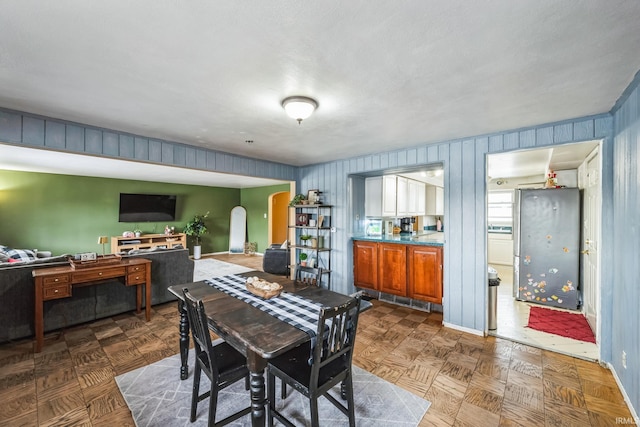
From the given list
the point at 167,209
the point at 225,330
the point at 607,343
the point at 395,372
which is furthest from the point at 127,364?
the point at 167,209

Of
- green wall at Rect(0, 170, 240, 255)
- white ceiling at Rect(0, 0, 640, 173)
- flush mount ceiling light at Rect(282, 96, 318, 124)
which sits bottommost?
green wall at Rect(0, 170, 240, 255)

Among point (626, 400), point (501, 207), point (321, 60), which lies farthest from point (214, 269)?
point (501, 207)

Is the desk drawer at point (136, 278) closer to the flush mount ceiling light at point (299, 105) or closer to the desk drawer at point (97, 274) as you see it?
the desk drawer at point (97, 274)

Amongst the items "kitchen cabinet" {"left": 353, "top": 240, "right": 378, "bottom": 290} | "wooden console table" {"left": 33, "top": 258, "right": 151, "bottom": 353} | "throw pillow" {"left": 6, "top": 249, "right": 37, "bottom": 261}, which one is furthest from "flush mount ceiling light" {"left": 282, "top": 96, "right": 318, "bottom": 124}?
"throw pillow" {"left": 6, "top": 249, "right": 37, "bottom": 261}

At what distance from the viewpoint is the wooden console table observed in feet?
9.19

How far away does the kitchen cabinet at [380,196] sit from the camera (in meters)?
4.68

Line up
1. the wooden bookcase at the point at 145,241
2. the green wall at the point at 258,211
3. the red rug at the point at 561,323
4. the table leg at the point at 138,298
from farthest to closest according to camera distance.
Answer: the green wall at the point at 258,211 < the wooden bookcase at the point at 145,241 < the table leg at the point at 138,298 < the red rug at the point at 561,323

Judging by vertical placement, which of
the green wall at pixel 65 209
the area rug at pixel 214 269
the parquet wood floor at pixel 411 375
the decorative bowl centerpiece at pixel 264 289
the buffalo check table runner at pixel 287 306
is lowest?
the parquet wood floor at pixel 411 375

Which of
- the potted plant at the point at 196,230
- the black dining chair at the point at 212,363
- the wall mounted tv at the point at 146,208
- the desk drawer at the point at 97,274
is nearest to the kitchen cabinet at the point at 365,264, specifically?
the black dining chair at the point at 212,363

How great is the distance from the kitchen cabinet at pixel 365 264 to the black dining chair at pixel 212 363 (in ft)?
9.26

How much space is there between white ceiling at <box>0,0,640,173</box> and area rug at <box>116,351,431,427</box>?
2316 mm

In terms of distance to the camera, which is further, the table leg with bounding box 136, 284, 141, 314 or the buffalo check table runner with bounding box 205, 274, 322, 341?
the table leg with bounding box 136, 284, 141, 314

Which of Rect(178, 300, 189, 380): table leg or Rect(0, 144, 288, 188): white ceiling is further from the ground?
Rect(0, 144, 288, 188): white ceiling

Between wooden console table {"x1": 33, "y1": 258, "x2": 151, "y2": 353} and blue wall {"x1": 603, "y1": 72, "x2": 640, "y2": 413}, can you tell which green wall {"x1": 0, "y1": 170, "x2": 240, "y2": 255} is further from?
blue wall {"x1": 603, "y1": 72, "x2": 640, "y2": 413}
